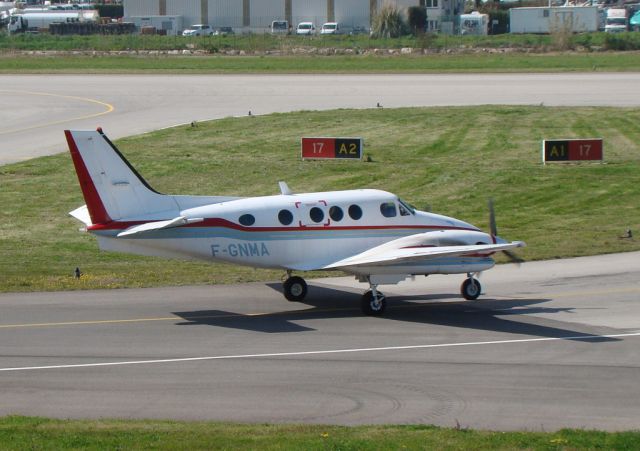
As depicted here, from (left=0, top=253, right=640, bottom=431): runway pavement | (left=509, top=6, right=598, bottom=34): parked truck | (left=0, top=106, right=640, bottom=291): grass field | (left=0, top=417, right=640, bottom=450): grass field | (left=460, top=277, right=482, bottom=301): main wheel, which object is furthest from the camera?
(left=509, top=6, right=598, bottom=34): parked truck

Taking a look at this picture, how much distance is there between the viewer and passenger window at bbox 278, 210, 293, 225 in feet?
85.5

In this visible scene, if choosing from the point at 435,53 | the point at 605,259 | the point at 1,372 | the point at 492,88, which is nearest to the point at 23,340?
the point at 1,372

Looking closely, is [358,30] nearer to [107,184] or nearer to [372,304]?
[372,304]

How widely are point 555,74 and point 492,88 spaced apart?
1183 centimetres

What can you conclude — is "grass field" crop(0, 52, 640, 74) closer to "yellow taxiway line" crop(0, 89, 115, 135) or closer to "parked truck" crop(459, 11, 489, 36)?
"yellow taxiway line" crop(0, 89, 115, 135)

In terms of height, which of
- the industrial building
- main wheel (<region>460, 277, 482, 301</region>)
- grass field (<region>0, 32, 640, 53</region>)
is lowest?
main wheel (<region>460, 277, 482, 301</region>)

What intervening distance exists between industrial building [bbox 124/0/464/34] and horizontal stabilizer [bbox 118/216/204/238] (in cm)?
11550

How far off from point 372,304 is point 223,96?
167 ft

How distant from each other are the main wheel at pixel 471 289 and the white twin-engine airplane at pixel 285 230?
0.03 m

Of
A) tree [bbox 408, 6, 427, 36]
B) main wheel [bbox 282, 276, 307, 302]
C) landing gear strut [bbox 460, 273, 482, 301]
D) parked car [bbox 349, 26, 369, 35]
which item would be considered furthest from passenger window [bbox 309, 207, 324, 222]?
parked car [bbox 349, 26, 369, 35]

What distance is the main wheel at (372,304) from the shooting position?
2570 cm

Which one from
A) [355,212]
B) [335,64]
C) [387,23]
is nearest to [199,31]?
[387,23]

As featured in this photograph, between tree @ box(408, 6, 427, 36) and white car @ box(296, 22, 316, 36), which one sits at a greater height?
tree @ box(408, 6, 427, 36)

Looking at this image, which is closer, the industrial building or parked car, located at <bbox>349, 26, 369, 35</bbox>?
parked car, located at <bbox>349, 26, 369, 35</bbox>
